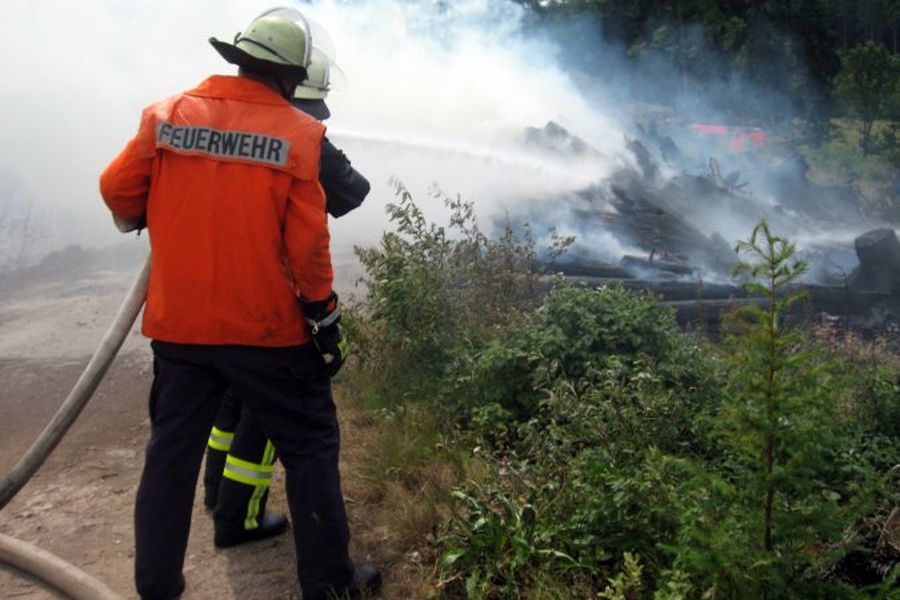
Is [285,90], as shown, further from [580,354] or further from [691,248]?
[691,248]

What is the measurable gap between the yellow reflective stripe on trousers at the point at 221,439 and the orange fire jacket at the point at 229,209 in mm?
888

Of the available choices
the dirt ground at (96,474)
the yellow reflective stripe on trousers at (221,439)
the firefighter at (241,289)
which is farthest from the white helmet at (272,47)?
the dirt ground at (96,474)

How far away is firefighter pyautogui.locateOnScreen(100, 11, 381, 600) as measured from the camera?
9.20ft

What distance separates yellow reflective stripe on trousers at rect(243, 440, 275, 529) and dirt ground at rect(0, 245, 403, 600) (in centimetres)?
13

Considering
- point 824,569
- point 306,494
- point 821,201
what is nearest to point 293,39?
point 306,494

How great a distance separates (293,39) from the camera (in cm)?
300

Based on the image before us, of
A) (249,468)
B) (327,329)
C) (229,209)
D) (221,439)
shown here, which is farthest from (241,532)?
(229,209)

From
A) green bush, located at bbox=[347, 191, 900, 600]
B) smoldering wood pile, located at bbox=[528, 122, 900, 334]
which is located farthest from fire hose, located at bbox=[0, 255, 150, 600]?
smoldering wood pile, located at bbox=[528, 122, 900, 334]

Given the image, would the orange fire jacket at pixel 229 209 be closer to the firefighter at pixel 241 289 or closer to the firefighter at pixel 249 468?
the firefighter at pixel 241 289

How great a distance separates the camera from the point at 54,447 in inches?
126

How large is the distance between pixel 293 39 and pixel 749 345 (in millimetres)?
1891

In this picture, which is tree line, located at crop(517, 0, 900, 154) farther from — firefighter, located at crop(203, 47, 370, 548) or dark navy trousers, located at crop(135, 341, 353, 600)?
dark navy trousers, located at crop(135, 341, 353, 600)

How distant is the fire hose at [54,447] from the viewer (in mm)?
3098

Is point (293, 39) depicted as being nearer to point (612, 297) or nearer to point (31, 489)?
point (612, 297)
